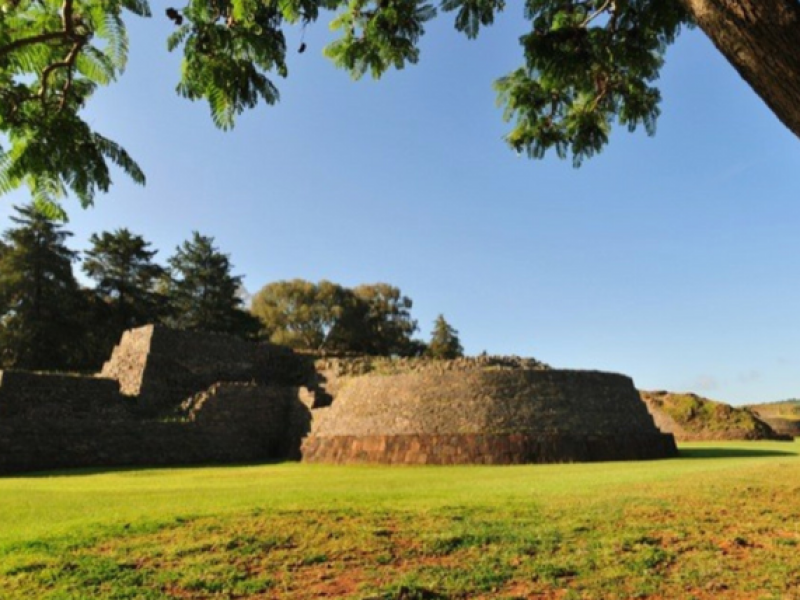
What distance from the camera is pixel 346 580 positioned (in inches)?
173

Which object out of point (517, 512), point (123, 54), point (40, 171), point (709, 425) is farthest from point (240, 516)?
point (709, 425)

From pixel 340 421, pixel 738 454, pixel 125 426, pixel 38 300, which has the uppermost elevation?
pixel 38 300

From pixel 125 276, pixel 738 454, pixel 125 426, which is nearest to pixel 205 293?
pixel 125 276

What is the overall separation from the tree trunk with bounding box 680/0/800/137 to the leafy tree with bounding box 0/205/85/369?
35.4 metres

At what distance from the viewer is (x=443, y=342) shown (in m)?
58.4

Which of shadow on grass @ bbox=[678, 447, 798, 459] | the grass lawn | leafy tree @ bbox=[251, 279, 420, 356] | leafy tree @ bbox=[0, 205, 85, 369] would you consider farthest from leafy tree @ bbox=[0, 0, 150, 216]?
leafy tree @ bbox=[251, 279, 420, 356]

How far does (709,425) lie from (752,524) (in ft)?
81.0

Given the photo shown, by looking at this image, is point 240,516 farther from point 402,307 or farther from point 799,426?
point 402,307

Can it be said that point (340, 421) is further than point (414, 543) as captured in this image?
Yes

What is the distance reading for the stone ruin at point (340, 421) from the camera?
630 inches

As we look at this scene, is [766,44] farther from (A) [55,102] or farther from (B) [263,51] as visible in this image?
(A) [55,102]

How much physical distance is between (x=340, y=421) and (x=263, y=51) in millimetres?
15462

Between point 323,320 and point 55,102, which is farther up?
point 323,320

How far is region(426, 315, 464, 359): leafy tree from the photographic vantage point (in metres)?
57.0
